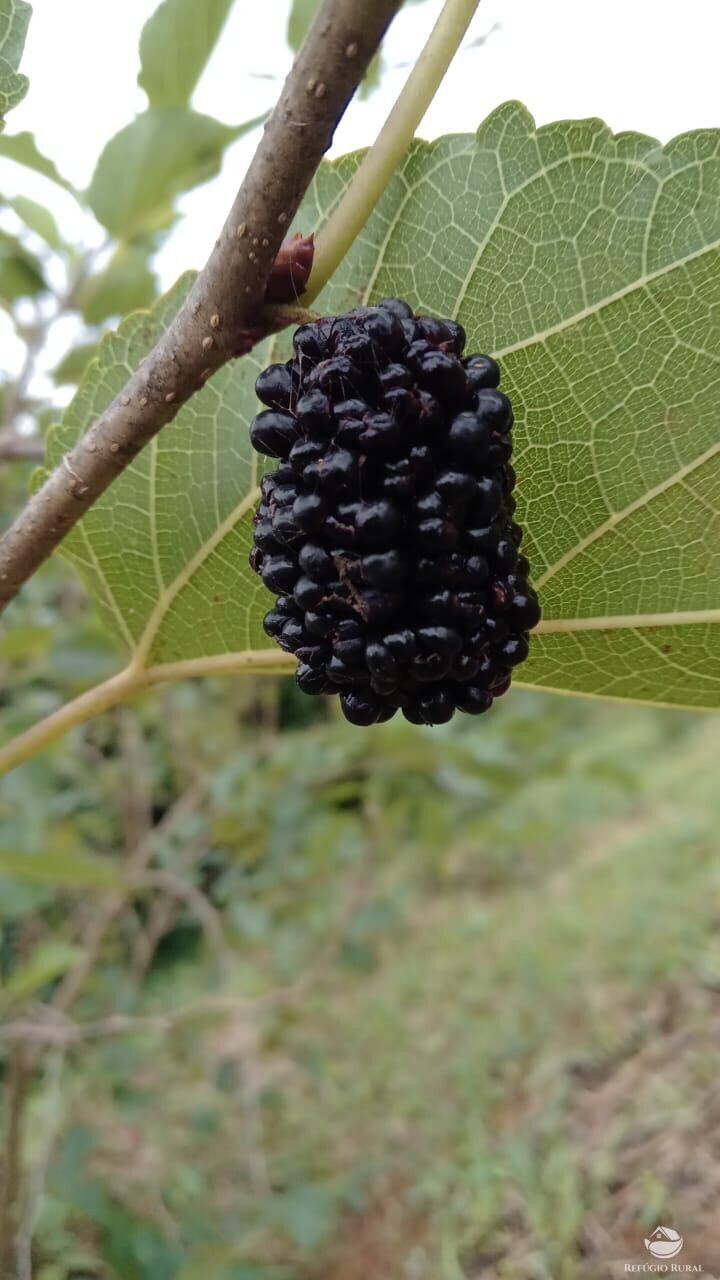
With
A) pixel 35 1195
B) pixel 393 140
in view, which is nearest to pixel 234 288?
pixel 393 140

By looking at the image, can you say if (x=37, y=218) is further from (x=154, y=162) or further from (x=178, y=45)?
(x=178, y=45)

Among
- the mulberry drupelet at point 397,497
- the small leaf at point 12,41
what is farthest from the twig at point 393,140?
the small leaf at point 12,41

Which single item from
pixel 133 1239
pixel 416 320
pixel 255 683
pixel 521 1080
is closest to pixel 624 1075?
pixel 521 1080

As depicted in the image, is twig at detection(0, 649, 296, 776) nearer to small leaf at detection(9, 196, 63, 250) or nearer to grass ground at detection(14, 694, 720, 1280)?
small leaf at detection(9, 196, 63, 250)

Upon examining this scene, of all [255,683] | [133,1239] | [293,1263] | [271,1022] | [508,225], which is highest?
[508,225]

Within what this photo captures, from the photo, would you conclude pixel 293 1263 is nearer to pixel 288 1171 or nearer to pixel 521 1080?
pixel 288 1171

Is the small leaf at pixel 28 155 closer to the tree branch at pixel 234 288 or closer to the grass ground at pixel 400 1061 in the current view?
the tree branch at pixel 234 288
